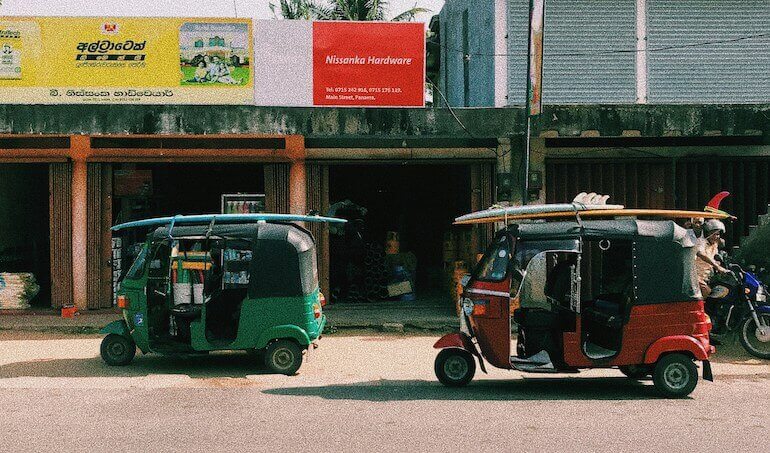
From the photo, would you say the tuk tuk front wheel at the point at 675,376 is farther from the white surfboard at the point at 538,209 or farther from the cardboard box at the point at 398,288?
the cardboard box at the point at 398,288

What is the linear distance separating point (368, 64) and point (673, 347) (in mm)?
7457

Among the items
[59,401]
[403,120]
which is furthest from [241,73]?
[59,401]

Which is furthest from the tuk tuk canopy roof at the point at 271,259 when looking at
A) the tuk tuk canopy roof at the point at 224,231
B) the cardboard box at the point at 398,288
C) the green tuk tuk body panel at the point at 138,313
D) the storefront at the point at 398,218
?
the cardboard box at the point at 398,288

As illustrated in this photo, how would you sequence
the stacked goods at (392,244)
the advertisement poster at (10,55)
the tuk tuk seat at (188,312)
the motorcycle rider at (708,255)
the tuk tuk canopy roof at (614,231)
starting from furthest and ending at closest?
1. the stacked goods at (392,244)
2. the advertisement poster at (10,55)
3. the motorcycle rider at (708,255)
4. the tuk tuk seat at (188,312)
5. the tuk tuk canopy roof at (614,231)

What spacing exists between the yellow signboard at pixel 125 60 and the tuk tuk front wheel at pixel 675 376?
8133 millimetres

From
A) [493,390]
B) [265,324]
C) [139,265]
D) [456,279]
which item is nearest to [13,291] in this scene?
[139,265]

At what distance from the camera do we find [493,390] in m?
8.99

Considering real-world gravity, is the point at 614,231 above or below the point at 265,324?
above

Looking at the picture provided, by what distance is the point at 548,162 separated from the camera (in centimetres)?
1475

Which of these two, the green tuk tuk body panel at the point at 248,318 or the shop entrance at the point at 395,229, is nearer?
the green tuk tuk body panel at the point at 248,318

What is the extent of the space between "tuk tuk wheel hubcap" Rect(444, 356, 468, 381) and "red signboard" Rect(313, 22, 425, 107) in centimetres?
578

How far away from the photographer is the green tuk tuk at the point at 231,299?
9789 millimetres

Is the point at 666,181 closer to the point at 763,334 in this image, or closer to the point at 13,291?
the point at 763,334

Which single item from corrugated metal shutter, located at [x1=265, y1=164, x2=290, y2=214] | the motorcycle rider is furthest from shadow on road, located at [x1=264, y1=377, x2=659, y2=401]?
corrugated metal shutter, located at [x1=265, y1=164, x2=290, y2=214]
